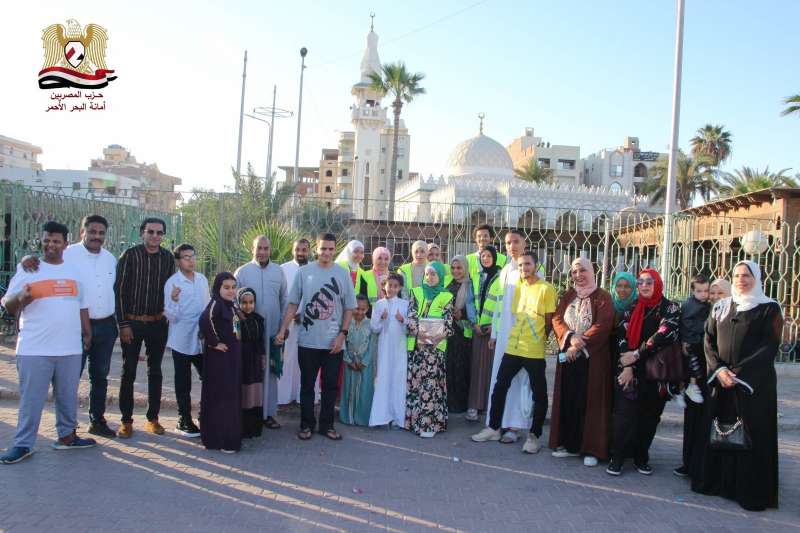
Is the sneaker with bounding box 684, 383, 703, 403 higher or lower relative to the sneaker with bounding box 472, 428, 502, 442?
higher

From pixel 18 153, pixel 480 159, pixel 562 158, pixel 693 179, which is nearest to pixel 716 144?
pixel 693 179

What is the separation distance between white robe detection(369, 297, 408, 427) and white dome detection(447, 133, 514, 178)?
38.8m

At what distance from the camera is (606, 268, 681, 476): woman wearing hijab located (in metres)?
4.84

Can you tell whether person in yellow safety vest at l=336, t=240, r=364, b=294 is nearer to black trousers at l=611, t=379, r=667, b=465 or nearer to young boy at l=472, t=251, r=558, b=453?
young boy at l=472, t=251, r=558, b=453

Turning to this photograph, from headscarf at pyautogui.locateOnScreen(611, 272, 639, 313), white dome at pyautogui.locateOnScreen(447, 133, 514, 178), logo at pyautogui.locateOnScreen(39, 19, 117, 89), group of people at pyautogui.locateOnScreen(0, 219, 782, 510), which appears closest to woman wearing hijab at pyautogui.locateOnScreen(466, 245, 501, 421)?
group of people at pyautogui.locateOnScreen(0, 219, 782, 510)

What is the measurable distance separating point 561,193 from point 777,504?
3089cm

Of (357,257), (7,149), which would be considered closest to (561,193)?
(357,257)

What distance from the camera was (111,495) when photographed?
13.4ft

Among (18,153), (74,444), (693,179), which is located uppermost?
(18,153)

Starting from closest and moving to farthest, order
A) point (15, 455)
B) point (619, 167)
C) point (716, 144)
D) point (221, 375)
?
point (15, 455) → point (221, 375) → point (716, 144) → point (619, 167)

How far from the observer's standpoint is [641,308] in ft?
16.2

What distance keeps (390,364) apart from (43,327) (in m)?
2.86

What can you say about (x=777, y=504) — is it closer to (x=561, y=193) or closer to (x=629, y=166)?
(x=561, y=193)

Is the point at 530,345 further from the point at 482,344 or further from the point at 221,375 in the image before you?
the point at 221,375
